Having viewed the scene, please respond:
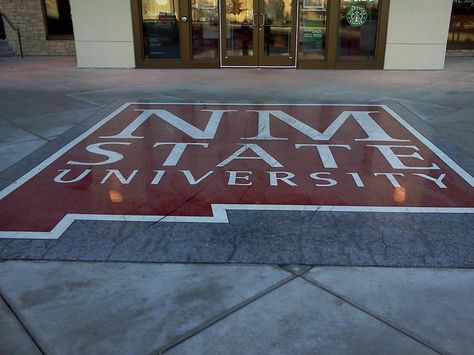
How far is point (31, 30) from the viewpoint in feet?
52.7

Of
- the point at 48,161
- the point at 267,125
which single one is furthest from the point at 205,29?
the point at 48,161

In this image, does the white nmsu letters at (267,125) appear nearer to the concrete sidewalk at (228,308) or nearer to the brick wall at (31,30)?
the concrete sidewalk at (228,308)

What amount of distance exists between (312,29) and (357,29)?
1.18 m

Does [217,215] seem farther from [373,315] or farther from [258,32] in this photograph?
[258,32]

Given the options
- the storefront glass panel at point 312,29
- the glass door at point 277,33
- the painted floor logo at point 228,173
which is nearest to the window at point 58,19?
the glass door at point 277,33

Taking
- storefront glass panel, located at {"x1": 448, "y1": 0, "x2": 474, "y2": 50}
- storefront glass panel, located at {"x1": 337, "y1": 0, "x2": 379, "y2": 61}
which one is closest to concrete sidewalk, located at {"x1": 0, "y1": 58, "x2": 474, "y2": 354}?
storefront glass panel, located at {"x1": 337, "y1": 0, "x2": 379, "y2": 61}

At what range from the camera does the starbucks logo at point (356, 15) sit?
12.5 metres

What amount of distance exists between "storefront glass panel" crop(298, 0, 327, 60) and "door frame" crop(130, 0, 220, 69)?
7.60 feet

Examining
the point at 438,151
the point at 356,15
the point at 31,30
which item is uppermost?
the point at 356,15

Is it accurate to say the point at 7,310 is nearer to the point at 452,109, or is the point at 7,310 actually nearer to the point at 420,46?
the point at 452,109

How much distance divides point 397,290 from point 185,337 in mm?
1438

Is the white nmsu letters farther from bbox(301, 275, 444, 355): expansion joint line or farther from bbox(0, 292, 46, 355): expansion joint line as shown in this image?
bbox(0, 292, 46, 355): expansion joint line

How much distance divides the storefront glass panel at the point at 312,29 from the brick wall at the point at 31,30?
812 centimetres

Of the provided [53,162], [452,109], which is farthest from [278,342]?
[452,109]
